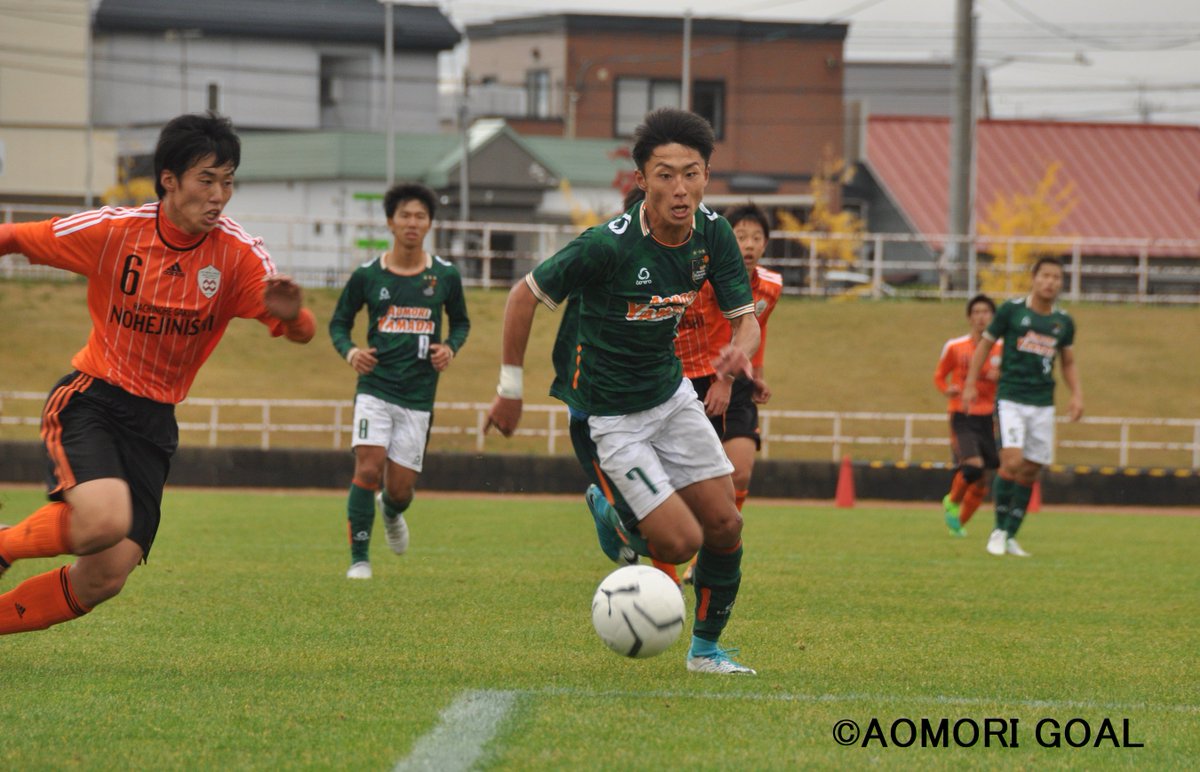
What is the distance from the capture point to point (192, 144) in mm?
5945

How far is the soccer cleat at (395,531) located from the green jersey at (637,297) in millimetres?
4293

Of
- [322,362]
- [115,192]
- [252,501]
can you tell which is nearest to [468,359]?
[322,362]

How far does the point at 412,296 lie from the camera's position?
10.2 m

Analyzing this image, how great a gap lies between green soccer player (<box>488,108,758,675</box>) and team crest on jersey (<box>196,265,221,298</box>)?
1.21 meters

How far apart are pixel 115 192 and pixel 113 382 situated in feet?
140

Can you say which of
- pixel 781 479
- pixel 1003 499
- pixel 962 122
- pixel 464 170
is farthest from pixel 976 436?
pixel 464 170

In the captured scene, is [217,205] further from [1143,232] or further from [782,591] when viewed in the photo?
[1143,232]

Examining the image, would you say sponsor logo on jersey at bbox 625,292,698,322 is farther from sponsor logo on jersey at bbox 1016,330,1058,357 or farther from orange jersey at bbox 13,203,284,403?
sponsor logo on jersey at bbox 1016,330,1058,357

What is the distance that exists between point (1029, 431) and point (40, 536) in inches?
358

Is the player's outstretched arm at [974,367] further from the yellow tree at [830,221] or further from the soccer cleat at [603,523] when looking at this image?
the yellow tree at [830,221]

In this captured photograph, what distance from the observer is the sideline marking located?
4.38 meters

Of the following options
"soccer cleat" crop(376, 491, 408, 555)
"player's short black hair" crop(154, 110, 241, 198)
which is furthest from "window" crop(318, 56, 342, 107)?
"player's short black hair" crop(154, 110, 241, 198)

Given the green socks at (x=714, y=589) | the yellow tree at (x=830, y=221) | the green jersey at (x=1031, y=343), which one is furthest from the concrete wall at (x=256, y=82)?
the green socks at (x=714, y=589)

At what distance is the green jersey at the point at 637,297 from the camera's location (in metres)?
6.14
